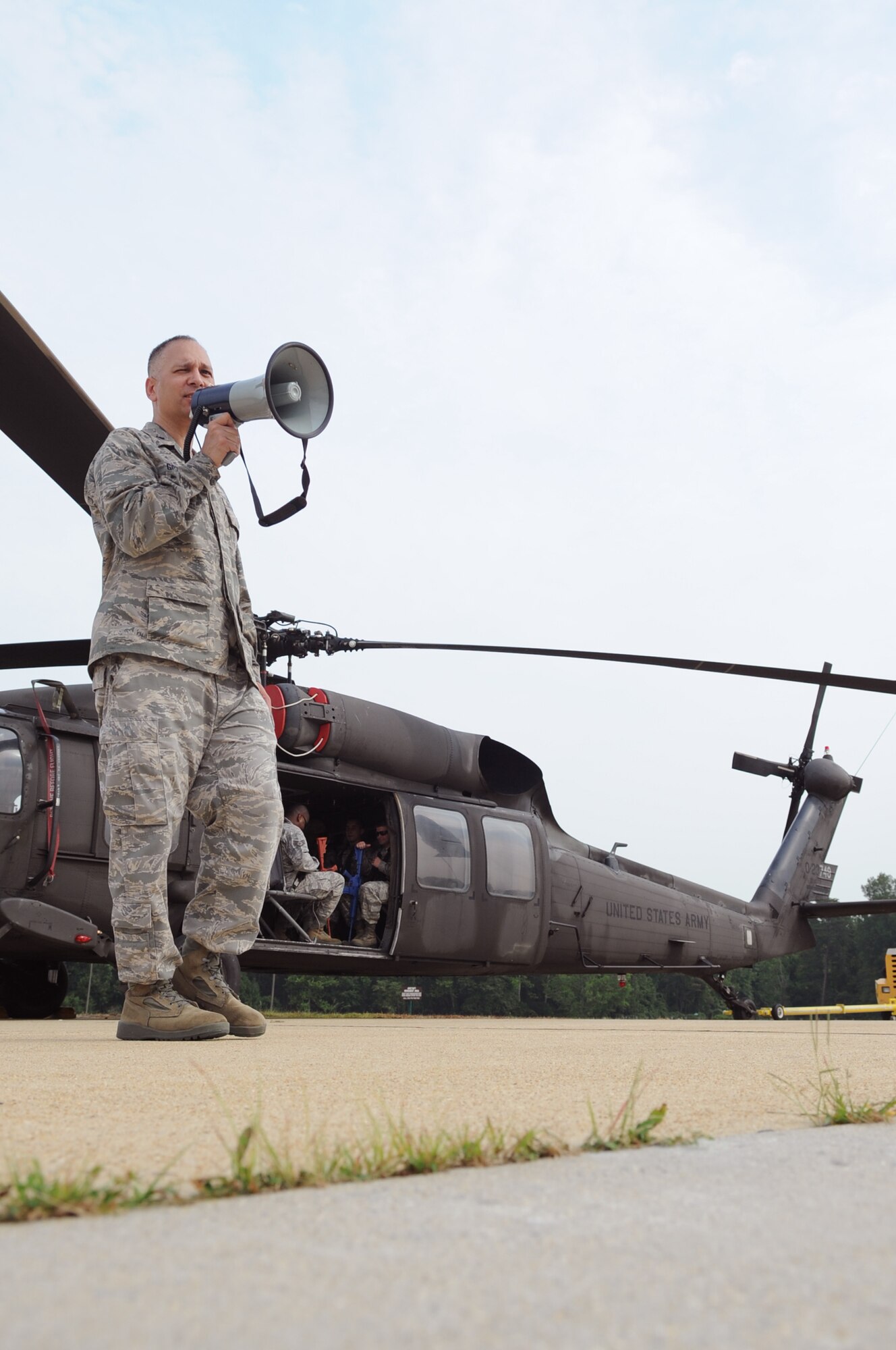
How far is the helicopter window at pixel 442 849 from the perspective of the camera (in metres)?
7.29

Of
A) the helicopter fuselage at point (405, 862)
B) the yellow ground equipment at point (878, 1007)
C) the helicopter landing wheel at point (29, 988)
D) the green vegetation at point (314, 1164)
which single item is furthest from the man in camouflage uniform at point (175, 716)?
the yellow ground equipment at point (878, 1007)

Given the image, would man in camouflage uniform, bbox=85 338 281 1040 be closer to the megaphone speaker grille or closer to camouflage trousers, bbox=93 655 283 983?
camouflage trousers, bbox=93 655 283 983

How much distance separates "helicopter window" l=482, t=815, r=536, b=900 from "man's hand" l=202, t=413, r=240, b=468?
16.3ft

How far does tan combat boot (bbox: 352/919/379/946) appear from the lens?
7.23 meters

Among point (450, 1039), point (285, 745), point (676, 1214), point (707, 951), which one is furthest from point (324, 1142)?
point (707, 951)

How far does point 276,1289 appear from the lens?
63cm

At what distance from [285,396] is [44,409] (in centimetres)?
93

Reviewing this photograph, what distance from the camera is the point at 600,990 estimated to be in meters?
54.6

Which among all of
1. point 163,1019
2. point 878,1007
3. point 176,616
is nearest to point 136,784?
point 176,616

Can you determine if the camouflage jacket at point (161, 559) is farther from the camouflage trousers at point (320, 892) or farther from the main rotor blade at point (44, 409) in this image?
the camouflage trousers at point (320, 892)

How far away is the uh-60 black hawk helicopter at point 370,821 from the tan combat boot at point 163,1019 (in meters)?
1.95

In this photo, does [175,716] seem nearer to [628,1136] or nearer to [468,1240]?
[628,1136]

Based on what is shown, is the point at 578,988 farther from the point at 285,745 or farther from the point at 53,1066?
the point at 53,1066

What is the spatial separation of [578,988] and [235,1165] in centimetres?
5520
